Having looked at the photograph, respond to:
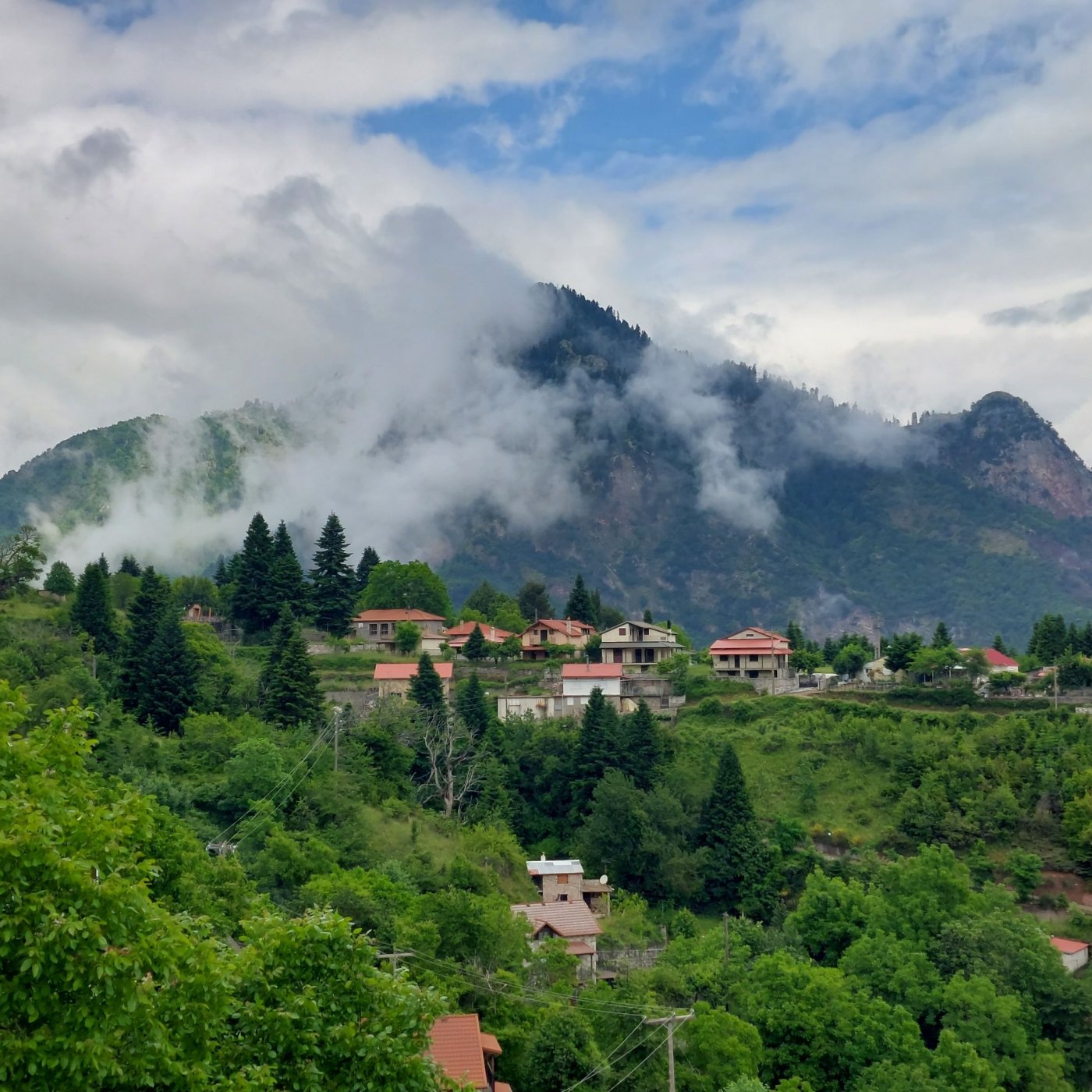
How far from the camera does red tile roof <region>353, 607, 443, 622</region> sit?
68688 mm

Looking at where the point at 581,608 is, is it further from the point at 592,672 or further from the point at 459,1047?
the point at 459,1047

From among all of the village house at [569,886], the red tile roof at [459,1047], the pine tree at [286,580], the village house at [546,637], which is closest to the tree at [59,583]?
the pine tree at [286,580]

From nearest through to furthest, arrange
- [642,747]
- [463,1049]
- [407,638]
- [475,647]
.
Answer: [463,1049], [642,747], [407,638], [475,647]

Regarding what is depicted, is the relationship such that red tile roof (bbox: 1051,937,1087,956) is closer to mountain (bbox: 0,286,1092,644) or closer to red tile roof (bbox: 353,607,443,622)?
red tile roof (bbox: 353,607,443,622)

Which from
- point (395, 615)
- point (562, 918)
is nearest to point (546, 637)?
point (395, 615)

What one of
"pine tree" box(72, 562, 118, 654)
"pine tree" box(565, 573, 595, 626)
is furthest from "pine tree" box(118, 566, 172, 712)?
"pine tree" box(565, 573, 595, 626)

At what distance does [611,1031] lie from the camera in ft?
97.9

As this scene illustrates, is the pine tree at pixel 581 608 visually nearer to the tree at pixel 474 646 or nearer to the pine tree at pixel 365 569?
the tree at pixel 474 646

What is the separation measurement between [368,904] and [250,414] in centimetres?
15134

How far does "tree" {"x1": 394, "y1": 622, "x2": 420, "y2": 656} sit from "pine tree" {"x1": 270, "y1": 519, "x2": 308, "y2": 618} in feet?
16.6

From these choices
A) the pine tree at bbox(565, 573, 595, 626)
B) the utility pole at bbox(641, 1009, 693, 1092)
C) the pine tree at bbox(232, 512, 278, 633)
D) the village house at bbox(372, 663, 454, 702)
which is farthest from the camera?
the pine tree at bbox(565, 573, 595, 626)

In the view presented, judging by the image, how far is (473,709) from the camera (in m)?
56.3

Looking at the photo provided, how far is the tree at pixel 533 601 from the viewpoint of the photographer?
270 feet

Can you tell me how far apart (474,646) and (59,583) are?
20.5 meters
